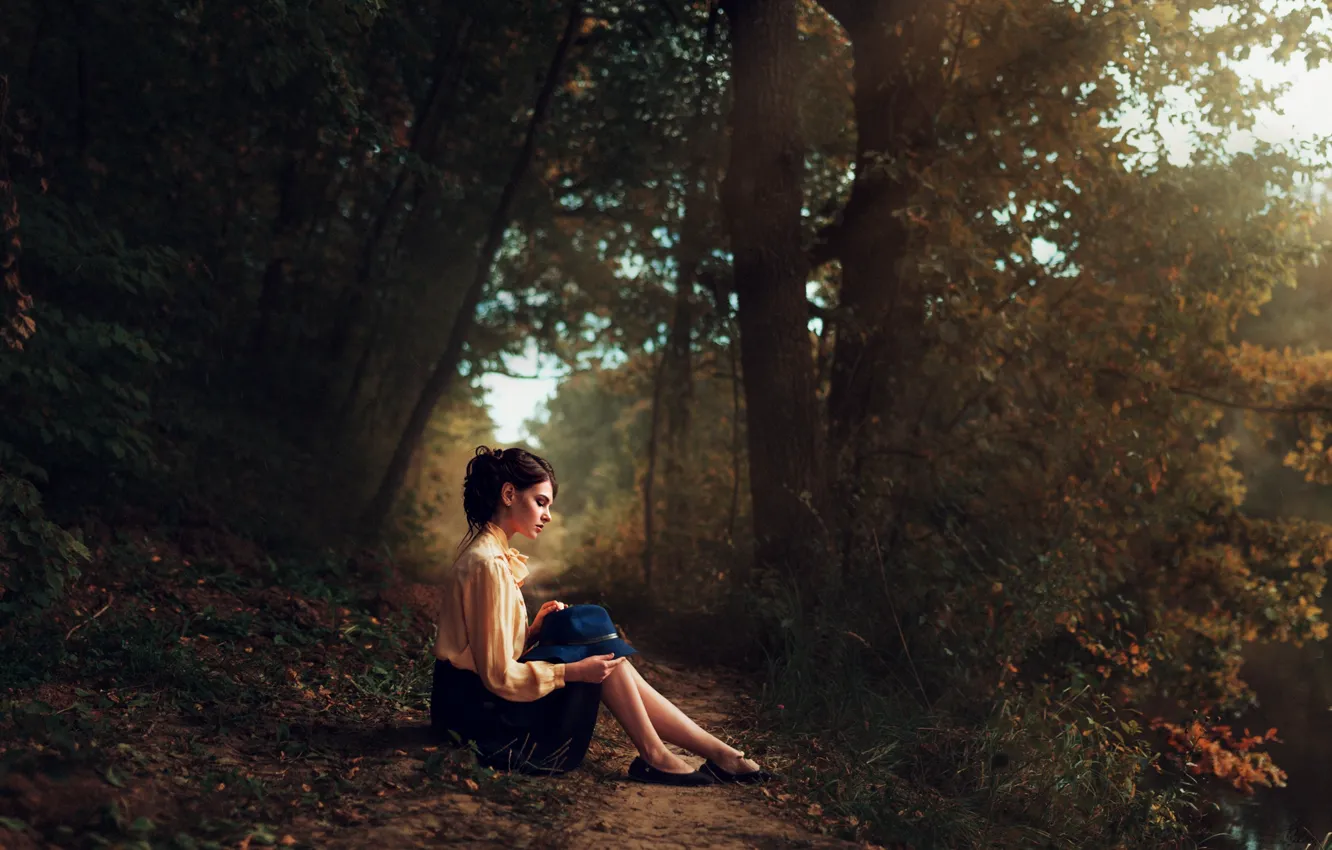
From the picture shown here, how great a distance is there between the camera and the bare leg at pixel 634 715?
5.40 metres

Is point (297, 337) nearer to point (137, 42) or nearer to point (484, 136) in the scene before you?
point (484, 136)

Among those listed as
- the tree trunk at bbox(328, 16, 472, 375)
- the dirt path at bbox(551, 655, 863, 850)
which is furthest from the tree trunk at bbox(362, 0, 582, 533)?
the dirt path at bbox(551, 655, 863, 850)

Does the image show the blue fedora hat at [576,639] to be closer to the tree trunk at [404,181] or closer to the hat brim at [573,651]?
the hat brim at [573,651]

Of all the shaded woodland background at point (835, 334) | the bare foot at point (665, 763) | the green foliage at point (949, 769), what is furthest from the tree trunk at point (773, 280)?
the bare foot at point (665, 763)

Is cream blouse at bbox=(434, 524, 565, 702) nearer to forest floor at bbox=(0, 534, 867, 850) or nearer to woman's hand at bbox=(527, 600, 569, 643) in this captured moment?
woman's hand at bbox=(527, 600, 569, 643)

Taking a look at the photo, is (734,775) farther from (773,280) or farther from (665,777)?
(773,280)

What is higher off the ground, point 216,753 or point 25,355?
point 25,355

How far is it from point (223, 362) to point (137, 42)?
4.08m

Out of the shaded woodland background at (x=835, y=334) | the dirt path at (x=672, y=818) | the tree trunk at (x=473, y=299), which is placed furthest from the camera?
the tree trunk at (x=473, y=299)

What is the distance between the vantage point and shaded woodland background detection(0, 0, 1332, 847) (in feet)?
25.8

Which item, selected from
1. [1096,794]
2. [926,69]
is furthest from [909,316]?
[1096,794]

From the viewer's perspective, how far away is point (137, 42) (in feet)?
31.8

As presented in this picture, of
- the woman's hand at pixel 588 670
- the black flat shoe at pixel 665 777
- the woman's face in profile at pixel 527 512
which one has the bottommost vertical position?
the black flat shoe at pixel 665 777

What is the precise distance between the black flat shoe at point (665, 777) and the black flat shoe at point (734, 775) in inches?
1.2
